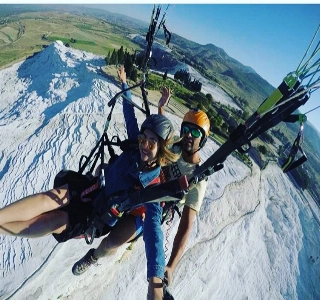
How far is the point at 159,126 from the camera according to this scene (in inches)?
141

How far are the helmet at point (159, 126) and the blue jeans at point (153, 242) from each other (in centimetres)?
Answer: 79

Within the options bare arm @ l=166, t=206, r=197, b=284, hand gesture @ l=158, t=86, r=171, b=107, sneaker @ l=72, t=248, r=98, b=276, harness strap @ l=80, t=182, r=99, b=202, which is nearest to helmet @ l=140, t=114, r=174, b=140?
harness strap @ l=80, t=182, r=99, b=202

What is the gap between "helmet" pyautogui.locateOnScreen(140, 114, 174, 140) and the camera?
358cm

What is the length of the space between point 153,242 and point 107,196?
99 cm

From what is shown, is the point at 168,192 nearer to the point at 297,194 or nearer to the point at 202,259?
the point at 202,259

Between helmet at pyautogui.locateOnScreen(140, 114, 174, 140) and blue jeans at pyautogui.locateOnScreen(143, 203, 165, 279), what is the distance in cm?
79

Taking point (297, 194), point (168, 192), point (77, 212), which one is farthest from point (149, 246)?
point (297, 194)

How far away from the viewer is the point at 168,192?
326cm

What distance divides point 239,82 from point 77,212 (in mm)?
145083

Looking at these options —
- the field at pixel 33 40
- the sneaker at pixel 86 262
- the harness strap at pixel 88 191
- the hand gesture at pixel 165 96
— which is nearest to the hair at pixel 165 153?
the harness strap at pixel 88 191

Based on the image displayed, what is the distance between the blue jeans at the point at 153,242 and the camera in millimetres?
3090

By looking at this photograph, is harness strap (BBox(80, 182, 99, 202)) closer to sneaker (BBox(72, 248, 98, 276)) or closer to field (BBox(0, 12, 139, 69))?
sneaker (BBox(72, 248, 98, 276))

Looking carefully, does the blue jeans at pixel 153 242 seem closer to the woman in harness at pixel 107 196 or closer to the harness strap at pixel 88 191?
the woman in harness at pixel 107 196

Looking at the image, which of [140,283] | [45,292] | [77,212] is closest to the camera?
[77,212]
